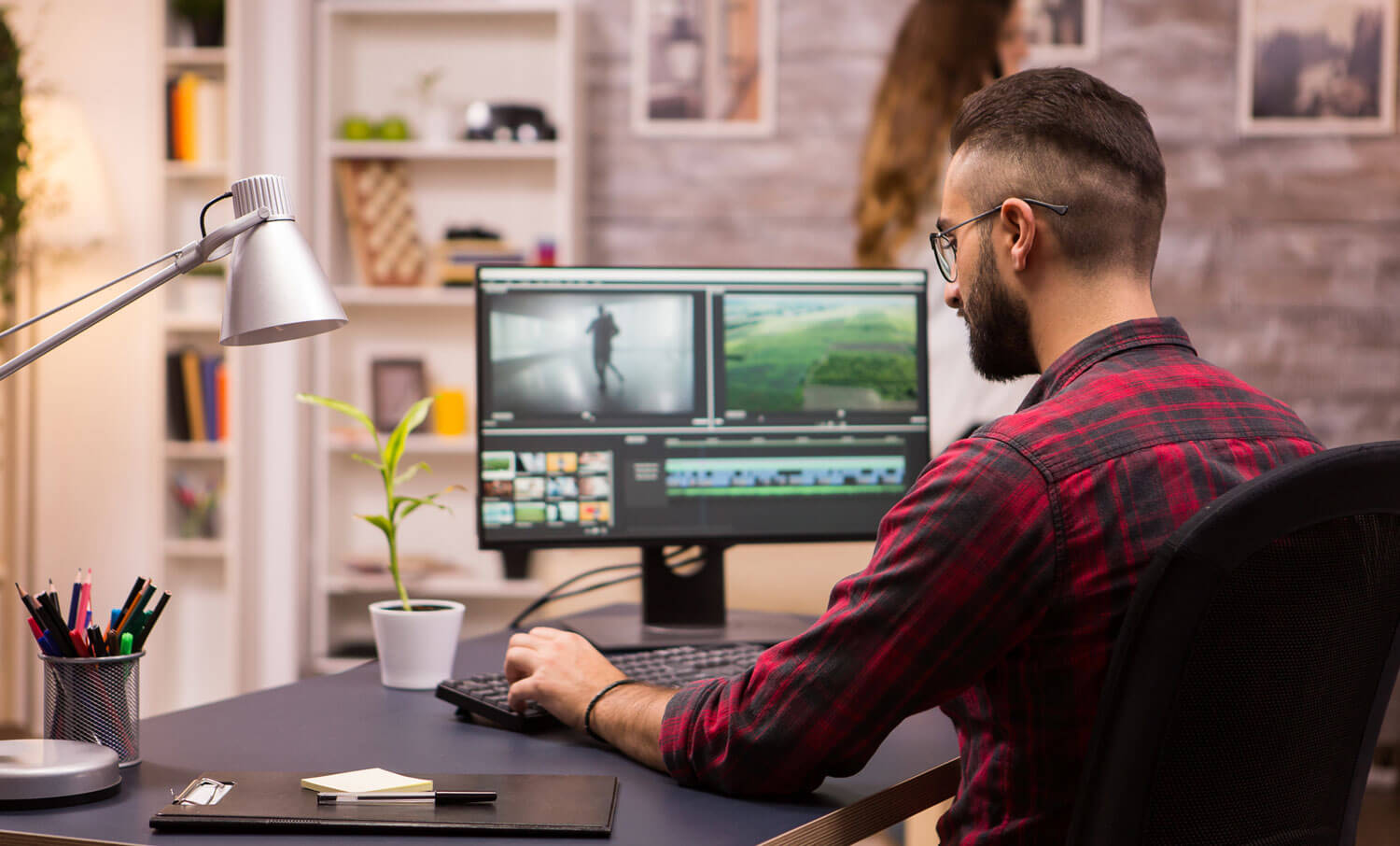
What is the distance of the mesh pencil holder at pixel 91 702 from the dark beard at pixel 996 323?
2.69 feet

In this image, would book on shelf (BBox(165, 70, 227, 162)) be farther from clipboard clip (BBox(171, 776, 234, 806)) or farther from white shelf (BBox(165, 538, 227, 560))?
clipboard clip (BBox(171, 776, 234, 806))

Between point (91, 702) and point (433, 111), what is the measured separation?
306cm

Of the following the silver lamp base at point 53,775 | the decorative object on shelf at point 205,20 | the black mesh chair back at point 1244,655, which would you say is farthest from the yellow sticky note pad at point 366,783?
the decorative object on shelf at point 205,20

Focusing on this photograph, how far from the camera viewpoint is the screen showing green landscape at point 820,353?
176cm

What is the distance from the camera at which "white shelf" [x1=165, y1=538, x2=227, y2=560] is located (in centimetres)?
390

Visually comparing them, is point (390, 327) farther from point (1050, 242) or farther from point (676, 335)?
point (1050, 242)

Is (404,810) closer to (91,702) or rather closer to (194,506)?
(91,702)

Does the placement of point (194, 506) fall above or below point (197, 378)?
below

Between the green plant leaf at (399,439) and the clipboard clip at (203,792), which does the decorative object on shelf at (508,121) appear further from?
the clipboard clip at (203,792)

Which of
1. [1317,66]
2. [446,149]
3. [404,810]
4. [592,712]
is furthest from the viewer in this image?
[446,149]

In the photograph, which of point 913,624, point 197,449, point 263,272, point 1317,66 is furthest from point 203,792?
point 1317,66

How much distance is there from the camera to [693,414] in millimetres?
1743

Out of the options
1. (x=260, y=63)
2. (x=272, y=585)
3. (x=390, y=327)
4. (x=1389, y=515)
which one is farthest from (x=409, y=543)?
(x=1389, y=515)

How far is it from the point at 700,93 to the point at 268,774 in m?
3.18
